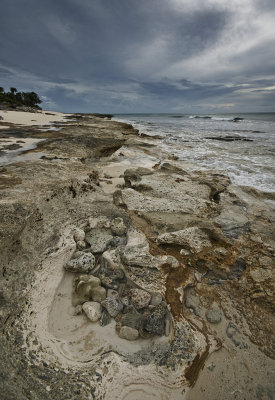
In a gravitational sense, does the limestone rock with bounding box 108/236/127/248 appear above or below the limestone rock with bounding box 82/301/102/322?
above

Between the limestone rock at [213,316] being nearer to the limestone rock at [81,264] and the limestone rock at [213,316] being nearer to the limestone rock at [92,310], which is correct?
the limestone rock at [92,310]

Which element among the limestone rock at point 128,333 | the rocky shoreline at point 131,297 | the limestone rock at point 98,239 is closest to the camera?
the rocky shoreline at point 131,297

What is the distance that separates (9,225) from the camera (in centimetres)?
361

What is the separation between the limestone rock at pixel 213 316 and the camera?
8.86ft

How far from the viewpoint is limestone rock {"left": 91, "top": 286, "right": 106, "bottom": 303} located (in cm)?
290

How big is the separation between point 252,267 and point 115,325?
2.59m

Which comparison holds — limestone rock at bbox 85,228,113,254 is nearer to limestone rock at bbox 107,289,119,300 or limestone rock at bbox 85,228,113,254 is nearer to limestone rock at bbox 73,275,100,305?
limestone rock at bbox 73,275,100,305

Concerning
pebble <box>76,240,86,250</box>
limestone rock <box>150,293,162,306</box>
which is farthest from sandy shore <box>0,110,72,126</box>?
limestone rock <box>150,293,162,306</box>

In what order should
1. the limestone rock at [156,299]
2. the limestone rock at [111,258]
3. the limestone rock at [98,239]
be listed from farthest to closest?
1. the limestone rock at [98,239]
2. the limestone rock at [111,258]
3. the limestone rock at [156,299]

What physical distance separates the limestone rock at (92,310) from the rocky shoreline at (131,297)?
0.01 metres

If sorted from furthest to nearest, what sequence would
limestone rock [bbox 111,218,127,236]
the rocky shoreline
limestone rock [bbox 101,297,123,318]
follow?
limestone rock [bbox 111,218,127,236] → limestone rock [bbox 101,297,123,318] → the rocky shoreline

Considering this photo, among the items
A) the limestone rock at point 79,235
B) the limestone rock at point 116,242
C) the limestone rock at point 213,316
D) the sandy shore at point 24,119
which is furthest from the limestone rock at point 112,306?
the sandy shore at point 24,119

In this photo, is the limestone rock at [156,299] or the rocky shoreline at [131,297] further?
the limestone rock at [156,299]

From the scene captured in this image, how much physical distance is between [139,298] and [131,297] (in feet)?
0.44
